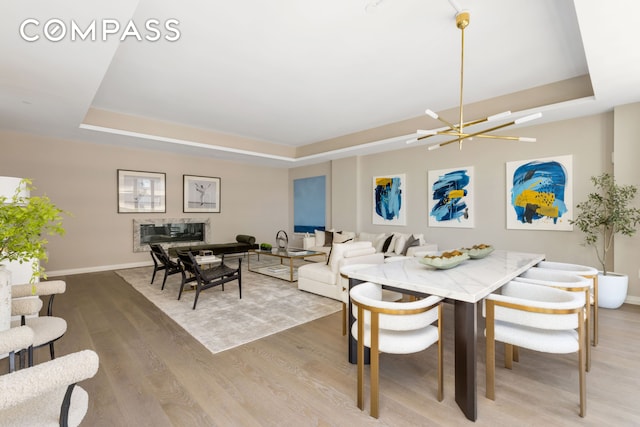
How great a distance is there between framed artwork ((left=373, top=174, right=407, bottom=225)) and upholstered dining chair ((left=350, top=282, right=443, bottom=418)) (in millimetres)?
4702

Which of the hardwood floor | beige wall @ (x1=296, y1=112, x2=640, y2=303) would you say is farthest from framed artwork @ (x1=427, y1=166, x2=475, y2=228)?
the hardwood floor

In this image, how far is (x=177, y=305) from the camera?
3900mm

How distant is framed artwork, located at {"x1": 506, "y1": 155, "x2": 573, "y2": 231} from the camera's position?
14.6 feet

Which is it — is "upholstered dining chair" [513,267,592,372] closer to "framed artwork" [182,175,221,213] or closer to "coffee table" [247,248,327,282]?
"coffee table" [247,248,327,282]

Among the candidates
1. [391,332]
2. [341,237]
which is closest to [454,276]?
[391,332]

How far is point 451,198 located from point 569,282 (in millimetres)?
3496

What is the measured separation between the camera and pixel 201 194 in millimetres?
7586

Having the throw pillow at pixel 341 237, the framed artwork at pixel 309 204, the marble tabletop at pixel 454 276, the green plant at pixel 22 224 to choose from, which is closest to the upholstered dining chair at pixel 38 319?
the green plant at pixel 22 224

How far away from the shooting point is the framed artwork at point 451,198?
5473mm

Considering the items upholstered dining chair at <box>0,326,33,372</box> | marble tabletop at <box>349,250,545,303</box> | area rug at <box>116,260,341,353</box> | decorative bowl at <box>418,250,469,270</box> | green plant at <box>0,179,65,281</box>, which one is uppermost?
green plant at <box>0,179,65,281</box>

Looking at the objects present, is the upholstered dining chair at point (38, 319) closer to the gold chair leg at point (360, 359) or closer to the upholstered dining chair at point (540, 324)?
the gold chair leg at point (360, 359)

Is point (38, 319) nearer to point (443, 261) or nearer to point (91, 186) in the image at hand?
point (443, 261)

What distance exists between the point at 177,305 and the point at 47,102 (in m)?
3.19

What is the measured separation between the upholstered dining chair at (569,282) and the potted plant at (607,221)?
194 centimetres
